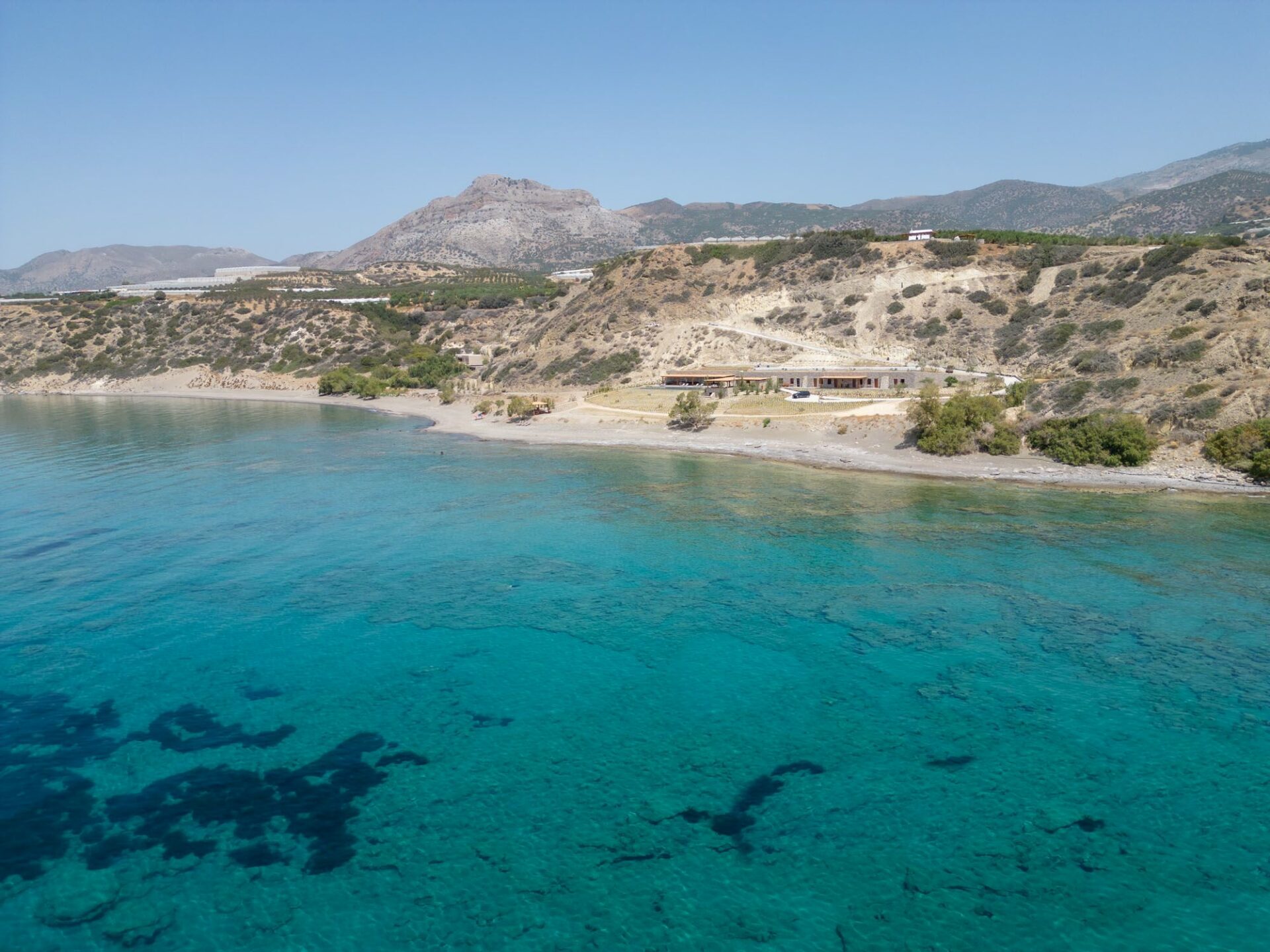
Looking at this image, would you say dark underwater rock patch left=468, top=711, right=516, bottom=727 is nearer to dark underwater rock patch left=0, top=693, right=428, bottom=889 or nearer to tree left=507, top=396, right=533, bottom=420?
dark underwater rock patch left=0, top=693, right=428, bottom=889

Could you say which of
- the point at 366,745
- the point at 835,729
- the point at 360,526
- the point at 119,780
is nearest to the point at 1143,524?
the point at 835,729

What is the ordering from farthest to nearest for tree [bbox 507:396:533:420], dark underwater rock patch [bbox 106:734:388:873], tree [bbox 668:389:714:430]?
tree [bbox 507:396:533:420] → tree [bbox 668:389:714:430] → dark underwater rock patch [bbox 106:734:388:873]

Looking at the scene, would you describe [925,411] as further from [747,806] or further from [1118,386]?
[747,806]

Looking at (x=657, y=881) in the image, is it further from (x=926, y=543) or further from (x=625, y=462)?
(x=625, y=462)

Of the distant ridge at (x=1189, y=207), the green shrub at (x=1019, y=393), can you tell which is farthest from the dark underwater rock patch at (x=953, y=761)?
the distant ridge at (x=1189, y=207)

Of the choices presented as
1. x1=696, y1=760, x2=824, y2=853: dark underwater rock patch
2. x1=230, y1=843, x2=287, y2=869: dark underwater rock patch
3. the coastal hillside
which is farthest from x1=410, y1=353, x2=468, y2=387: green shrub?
x1=696, y1=760, x2=824, y2=853: dark underwater rock patch
